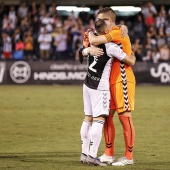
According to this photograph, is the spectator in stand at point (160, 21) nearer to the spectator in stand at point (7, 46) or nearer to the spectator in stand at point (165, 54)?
the spectator in stand at point (165, 54)

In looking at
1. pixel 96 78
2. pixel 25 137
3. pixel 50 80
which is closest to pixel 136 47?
pixel 50 80

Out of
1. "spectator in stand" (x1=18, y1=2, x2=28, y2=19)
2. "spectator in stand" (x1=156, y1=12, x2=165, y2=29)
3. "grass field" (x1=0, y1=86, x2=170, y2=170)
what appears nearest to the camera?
"grass field" (x1=0, y1=86, x2=170, y2=170)

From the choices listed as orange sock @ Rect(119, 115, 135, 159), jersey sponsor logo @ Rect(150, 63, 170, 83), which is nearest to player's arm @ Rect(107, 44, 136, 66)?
orange sock @ Rect(119, 115, 135, 159)

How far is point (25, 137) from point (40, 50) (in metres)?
16.8

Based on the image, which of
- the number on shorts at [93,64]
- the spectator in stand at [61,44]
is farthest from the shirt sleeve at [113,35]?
the spectator in stand at [61,44]

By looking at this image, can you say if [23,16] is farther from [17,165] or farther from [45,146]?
[17,165]

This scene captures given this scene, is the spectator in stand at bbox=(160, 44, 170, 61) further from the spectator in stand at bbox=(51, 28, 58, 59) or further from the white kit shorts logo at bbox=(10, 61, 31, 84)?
the white kit shorts logo at bbox=(10, 61, 31, 84)

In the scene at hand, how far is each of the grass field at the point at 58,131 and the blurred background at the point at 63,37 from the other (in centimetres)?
398

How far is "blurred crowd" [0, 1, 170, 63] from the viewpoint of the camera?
28391 millimetres

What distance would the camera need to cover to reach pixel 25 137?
12062 mm

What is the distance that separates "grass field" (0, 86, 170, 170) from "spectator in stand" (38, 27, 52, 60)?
19.2 feet

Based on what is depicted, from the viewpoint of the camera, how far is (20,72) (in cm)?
2700

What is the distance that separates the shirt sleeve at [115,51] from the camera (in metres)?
8.86

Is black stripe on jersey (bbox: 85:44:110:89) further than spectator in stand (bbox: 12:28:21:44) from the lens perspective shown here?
No
